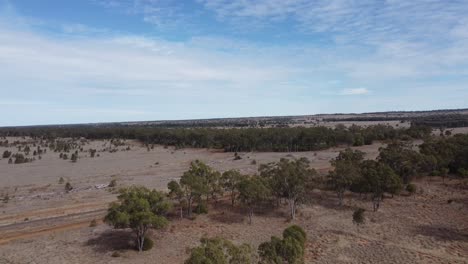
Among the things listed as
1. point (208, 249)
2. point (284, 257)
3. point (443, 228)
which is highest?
point (208, 249)

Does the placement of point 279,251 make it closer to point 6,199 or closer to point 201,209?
point 201,209

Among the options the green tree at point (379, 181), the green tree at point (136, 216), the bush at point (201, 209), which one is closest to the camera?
the green tree at point (136, 216)

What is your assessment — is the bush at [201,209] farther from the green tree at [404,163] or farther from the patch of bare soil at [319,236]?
the green tree at [404,163]

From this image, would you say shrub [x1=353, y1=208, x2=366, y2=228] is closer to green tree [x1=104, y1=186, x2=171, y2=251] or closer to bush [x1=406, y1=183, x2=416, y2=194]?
bush [x1=406, y1=183, x2=416, y2=194]

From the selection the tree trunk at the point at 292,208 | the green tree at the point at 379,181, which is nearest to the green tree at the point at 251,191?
the tree trunk at the point at 292,208

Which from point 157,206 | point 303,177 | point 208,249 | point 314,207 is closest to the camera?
→ point 208,249

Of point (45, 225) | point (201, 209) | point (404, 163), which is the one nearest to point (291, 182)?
point (201, 209)

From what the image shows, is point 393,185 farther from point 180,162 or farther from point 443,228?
point 180,162

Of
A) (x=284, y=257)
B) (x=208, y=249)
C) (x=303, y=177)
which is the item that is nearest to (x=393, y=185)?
(x=303, y=177)
